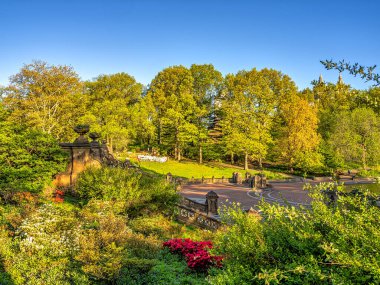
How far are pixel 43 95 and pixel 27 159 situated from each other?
22.8 m

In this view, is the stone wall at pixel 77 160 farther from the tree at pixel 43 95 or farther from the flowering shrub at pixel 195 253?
the tree at pixel 43 95

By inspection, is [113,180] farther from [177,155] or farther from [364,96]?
[177,155]

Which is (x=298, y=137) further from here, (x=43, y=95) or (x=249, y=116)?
(x=43, y=95)

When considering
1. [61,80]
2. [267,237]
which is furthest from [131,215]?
[61,80]

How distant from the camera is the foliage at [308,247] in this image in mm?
3244

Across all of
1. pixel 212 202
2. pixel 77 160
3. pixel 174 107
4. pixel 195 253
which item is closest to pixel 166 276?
pixel 195 253

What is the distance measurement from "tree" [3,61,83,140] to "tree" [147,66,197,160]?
1584 centimetres

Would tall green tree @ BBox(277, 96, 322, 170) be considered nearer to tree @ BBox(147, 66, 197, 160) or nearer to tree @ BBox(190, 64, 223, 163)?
tree @ BBox(190, 64, 223, 163)

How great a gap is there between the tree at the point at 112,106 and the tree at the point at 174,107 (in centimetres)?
470

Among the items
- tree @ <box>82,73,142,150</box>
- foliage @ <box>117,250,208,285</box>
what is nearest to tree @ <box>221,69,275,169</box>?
tree @ <box>82,73,142,150</box>

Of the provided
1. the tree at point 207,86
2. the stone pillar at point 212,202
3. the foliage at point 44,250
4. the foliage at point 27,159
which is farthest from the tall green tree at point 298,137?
the foliage at point 44,250

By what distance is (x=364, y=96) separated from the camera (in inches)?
145

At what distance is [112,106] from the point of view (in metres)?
47.2

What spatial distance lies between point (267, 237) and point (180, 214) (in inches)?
470
